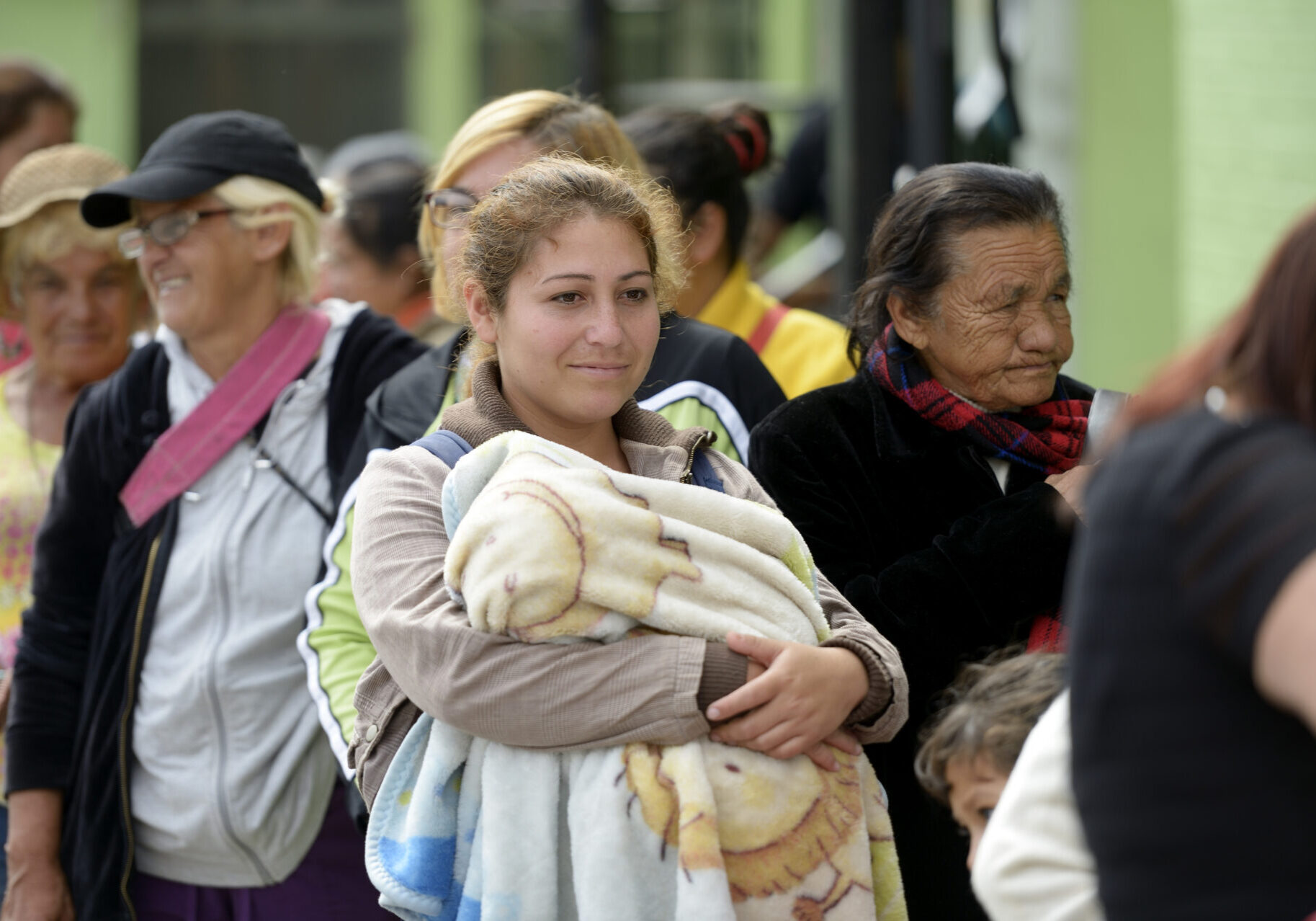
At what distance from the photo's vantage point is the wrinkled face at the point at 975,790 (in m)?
1.77

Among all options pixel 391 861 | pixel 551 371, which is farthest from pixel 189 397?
pixel 391 861

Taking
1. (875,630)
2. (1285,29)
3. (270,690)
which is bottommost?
(270,690)

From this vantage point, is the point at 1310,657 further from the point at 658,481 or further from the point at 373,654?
the point at 373,654

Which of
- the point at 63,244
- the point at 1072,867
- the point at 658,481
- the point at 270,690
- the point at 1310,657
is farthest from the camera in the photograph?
the point at 63,244

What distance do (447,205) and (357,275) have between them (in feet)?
6.88

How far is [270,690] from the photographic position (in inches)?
105

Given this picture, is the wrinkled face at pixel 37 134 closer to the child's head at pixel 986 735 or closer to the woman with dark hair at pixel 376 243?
the woman with dark hair at pixel 376 243

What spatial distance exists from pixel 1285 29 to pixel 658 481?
2.79 m

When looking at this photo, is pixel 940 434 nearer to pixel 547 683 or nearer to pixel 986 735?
pixel 986 735

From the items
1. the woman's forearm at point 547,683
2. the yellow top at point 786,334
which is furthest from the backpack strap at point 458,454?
the yellow top at point 786,334

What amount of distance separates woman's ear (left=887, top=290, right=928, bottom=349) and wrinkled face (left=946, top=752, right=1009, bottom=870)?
689mm

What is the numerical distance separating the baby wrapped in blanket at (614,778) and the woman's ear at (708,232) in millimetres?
1591

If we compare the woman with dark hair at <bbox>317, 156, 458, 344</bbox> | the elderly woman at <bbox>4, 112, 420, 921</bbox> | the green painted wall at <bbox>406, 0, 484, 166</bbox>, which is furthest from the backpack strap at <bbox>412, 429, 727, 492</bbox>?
the green painted wall at <bbox>406, 0, 484, 166</bbox>

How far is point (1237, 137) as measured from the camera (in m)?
4.08
